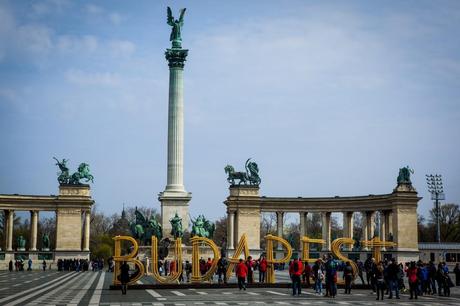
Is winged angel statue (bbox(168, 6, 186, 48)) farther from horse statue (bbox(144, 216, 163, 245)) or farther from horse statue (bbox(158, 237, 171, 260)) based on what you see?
horse statue (bbox(158, 237, 171, 260))

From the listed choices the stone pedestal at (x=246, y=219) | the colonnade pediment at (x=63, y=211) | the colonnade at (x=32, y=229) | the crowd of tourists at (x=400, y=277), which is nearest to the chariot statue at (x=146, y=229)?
the colonnade at (x=32, y=229)

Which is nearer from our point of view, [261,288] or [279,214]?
[261,288]

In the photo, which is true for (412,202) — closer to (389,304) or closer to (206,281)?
(206,281)

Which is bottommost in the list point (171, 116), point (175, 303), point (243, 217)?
point (175, 303)

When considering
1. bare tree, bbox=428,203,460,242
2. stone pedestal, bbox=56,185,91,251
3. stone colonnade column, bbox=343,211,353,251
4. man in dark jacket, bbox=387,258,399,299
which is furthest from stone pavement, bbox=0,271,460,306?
bare tree, bbox=428,203,460,242

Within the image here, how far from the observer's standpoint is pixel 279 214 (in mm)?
107500

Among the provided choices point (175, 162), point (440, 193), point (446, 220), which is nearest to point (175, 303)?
point (175, 162)

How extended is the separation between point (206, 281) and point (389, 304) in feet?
61.4

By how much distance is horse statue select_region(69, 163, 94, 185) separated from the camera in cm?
10681

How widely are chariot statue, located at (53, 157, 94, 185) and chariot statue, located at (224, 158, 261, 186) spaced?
20246mm

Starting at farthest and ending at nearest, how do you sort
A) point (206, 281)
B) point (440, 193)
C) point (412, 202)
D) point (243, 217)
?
1. point (440, 193)
2. point (243, 217)
3. point (412, 202)
4. point (206, 281)

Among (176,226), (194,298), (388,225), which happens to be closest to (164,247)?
(176,226)

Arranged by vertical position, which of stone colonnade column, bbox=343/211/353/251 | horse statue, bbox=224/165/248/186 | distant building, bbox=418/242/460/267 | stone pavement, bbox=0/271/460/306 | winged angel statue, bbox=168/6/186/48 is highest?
winged angel statue, bbox=168/6/186/48

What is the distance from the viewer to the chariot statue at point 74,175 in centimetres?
10688
